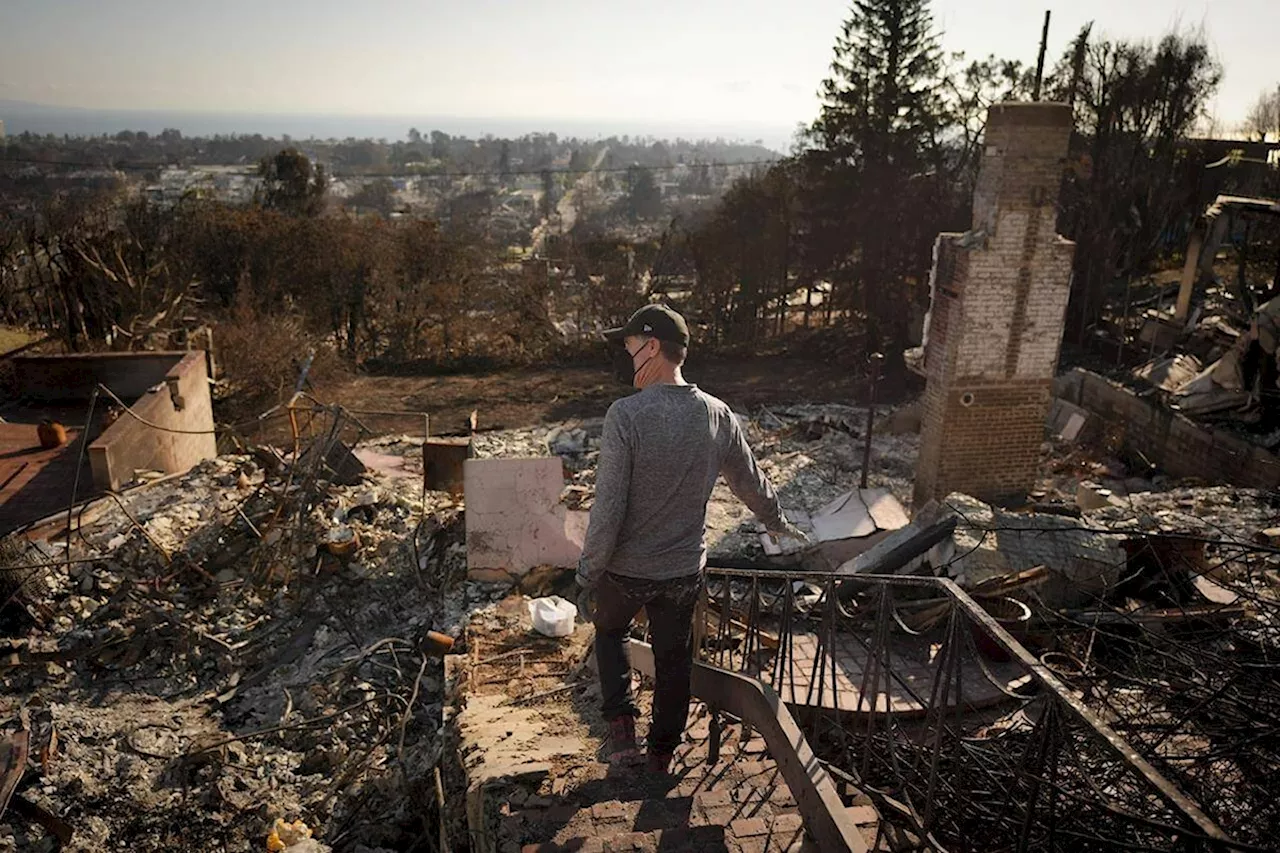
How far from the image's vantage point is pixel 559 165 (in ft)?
377

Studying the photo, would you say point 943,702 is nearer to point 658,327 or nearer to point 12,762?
point 658,327

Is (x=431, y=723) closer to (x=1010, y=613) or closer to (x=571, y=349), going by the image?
(x=1010, y=613)

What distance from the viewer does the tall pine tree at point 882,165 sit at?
67.9 feet

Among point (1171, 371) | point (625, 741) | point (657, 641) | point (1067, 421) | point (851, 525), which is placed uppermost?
point (657, 641)

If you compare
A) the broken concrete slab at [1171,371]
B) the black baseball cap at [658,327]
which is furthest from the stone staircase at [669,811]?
the broken concrete slab at [1171,371]

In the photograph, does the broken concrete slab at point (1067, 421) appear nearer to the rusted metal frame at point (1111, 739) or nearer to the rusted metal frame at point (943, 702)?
the rusted metal frame at point (943, 702)

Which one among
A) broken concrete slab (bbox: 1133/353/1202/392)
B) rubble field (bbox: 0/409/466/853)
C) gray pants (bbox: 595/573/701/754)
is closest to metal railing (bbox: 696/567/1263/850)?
gray pants (bbox: 595/573/701/754)

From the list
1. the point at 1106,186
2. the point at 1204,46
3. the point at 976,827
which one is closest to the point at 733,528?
the point at 976,827

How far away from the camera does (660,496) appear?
129 inches

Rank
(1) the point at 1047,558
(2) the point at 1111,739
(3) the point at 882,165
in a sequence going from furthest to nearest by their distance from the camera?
(3) the point at 882,165 < (1) the point at 1047,558 < (2) the point at 1111,739

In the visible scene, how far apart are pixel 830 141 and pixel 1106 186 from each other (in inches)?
279

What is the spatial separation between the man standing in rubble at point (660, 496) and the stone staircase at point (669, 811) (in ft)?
0.64

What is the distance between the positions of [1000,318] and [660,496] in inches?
264

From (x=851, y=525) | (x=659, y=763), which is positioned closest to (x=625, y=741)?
(x=659, y=763)
